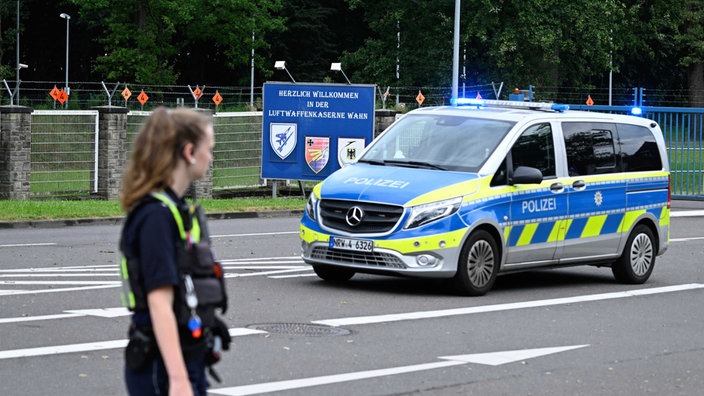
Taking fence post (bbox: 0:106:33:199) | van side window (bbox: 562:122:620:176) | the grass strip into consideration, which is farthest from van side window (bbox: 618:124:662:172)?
fence post (bbox: 0:106:33:199)

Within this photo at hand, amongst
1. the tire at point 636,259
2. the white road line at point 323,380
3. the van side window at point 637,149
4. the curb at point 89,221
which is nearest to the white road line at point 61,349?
the white road line at point 323,380

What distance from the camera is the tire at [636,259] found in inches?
622

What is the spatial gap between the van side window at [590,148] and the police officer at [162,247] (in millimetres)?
10396

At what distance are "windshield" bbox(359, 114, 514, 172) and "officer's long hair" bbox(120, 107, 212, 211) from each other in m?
9.23

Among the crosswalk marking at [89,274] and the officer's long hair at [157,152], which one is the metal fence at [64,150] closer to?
the crosswalk marking at [89,274]

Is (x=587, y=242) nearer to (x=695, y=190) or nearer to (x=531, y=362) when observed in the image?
(x=531, y=362)

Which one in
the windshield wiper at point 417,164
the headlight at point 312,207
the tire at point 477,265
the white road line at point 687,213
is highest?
the windshield wiper at point 417,164

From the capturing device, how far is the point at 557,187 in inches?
579

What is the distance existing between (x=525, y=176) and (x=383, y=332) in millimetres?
3312

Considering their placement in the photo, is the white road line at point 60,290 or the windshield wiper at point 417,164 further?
the windshield wiper at point 417,164

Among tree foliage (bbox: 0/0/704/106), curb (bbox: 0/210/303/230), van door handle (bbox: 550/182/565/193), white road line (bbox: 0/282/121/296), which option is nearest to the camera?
white road line (bbox: 0/282/121/296)

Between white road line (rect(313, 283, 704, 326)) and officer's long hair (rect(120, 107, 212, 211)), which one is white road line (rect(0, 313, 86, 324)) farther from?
officer's long hair (rect(120, 107, 212, 211))

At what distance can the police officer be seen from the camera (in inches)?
190

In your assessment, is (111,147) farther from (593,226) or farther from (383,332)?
(383,332)
